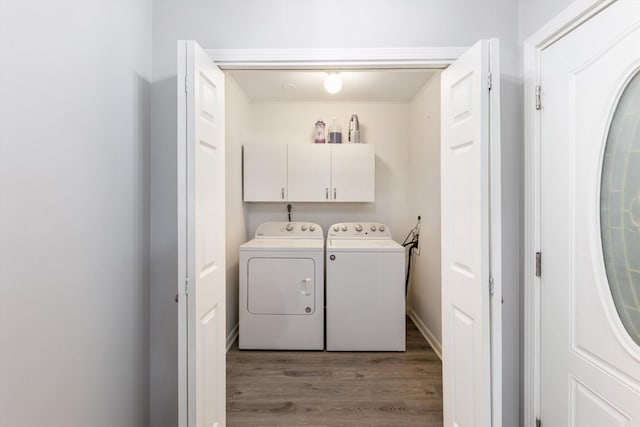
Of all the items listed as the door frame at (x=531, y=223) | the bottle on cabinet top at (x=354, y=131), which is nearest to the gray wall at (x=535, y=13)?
the door frame at (x=531, y=223)

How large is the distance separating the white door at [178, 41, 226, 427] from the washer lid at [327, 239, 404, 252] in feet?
5.32

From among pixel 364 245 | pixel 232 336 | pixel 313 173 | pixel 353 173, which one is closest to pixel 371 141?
pixel 353 173

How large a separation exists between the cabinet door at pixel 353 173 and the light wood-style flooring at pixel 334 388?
5.16ft

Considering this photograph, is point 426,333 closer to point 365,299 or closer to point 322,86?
point 365,299

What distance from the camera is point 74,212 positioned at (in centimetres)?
113

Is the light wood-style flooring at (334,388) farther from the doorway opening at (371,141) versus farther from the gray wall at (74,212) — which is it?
the gray wall at (74,212)

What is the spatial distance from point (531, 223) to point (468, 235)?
32cm

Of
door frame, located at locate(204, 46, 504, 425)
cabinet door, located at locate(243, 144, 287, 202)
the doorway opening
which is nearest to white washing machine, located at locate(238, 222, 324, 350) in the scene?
the doorway opening

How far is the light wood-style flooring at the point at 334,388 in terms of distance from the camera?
2070 mm

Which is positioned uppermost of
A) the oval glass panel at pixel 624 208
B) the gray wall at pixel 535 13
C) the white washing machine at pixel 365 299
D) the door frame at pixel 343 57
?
the gray wall at pixel 535 13

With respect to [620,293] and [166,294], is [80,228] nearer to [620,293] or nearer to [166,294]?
[166,294]

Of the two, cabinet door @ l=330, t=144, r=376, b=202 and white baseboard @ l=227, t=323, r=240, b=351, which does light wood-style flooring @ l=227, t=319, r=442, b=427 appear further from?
Answer: cabinet door @ l=330, t=144, r=376, b=202

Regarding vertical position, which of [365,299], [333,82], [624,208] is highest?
[333,82]

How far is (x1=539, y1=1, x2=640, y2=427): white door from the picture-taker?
42.2 inches
